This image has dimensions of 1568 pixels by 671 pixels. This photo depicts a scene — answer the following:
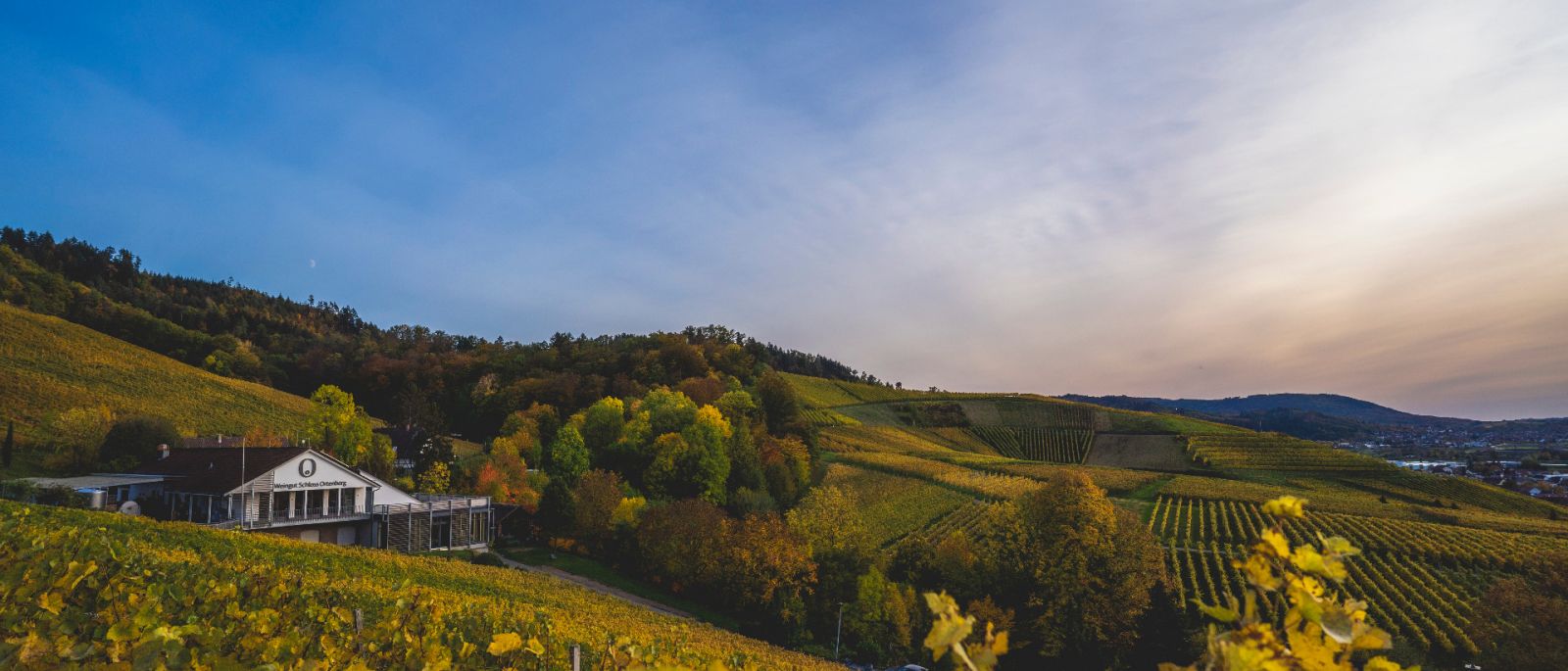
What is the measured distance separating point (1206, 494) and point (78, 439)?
79011 mm

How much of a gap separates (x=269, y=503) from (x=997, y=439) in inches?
3571

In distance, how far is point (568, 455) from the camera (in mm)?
54688

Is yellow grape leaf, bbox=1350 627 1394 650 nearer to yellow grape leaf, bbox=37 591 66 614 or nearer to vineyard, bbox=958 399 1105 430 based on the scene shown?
yellow grape leaf, bbox=37 591 66 614

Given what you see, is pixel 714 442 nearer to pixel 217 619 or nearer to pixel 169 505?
pixel 169 505

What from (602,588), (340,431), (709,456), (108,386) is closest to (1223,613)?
(602,588)

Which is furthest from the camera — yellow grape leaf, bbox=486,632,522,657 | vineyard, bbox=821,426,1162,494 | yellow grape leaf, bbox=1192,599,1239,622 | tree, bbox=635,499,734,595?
vineyard, bbox=821,426,1162,494

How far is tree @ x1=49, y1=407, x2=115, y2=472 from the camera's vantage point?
42656mm

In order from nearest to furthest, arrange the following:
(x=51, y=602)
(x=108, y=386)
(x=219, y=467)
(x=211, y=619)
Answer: (x=51, y=602) < (x=211, y=619) < (x=219, y=467) < (x=108, y=386)

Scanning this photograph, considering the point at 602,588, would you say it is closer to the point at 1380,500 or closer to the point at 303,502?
the point at 303,502

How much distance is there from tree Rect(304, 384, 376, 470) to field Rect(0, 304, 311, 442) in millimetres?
15466

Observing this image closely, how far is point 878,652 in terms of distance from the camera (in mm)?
35250

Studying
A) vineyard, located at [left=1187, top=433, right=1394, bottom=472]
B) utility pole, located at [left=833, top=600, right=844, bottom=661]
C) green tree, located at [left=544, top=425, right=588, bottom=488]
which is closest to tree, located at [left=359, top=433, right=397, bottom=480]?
green tree, located at [left=544, top=425, right=588, bottom=488]

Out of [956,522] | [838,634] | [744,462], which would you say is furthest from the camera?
[744,462]

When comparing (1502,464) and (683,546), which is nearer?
(683,546)
